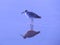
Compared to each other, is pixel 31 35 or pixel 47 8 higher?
pixel 47 8

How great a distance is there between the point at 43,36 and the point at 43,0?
0.44 m

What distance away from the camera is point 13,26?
192 centimetres

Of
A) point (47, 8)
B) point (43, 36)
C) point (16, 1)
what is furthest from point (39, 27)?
point (16, 1)

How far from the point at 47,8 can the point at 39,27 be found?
257 millimetres

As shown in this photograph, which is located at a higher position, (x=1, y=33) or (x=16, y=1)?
(x=16, y=1)

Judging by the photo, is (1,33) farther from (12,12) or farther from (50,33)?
(50,33)

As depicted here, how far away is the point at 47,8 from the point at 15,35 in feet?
1.69

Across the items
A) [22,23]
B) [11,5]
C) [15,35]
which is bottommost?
[15,35]

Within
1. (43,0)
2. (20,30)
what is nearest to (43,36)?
(20,30)

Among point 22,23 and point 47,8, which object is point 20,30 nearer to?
point 22,23

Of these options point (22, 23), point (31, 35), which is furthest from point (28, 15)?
point (31, 35)

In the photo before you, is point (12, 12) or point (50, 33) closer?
point (12, 12)

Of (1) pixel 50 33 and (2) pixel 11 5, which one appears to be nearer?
(2) pixel 11 5

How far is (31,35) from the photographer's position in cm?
194
